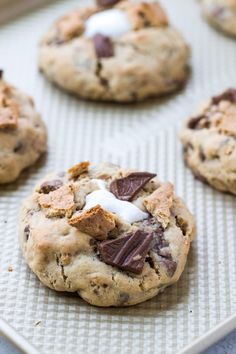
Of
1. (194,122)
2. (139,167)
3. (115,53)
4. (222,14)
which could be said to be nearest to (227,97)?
(194,122)

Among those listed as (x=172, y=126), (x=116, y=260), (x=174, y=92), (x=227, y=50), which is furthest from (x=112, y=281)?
(x=227, y=50)

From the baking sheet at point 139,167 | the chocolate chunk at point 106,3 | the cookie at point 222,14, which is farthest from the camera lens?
the cookie at point 222,14

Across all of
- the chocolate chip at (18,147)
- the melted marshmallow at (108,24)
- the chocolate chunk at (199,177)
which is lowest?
the chocolate chunk at (199,177)

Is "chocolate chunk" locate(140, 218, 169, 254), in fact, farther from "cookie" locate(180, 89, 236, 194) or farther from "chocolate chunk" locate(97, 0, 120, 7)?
"chocolate chunk" locate(97, 0, 120, 7)

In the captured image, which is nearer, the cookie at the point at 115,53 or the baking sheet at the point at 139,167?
the baking sheet at the point at 139,167

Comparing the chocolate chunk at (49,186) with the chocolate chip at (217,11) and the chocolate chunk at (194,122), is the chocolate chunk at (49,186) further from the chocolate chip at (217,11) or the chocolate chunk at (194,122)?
the chocolate chip at (217,11)

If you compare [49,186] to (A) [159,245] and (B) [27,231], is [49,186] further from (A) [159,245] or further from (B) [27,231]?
(A) [159,245]

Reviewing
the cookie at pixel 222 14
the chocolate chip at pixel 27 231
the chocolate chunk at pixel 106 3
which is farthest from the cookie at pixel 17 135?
the cookie at pixel 222 14
